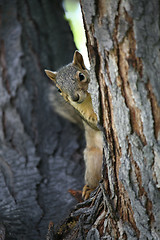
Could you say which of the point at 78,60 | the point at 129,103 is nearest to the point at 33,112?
the point at 78,60

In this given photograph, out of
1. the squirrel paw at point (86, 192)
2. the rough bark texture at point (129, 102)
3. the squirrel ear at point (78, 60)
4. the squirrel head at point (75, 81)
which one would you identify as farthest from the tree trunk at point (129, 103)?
the squirrel ear at point (78, 60)

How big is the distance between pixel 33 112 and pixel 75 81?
128 cm

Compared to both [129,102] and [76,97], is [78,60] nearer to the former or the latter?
[76,97]

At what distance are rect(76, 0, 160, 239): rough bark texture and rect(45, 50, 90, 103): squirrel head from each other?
2.20 ft

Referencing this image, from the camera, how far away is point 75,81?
6.03ft

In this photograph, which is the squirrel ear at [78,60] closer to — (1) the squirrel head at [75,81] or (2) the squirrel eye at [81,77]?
(1) the squirrel head at [75,81]

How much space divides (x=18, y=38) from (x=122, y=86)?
7.74 feet

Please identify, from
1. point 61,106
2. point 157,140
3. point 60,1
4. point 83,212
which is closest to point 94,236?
point 83,212

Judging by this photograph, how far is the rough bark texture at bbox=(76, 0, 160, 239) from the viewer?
93 centimetres

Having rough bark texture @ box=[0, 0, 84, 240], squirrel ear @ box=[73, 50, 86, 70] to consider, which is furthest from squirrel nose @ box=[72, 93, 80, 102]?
rough bark texture @ box=[0, 0, 84, 240]

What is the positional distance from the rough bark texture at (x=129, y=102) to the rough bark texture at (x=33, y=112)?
103cm

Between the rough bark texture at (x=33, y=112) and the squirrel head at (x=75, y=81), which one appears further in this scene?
the rough bark texture at (x=33, y=112)

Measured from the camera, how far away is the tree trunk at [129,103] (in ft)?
3.04

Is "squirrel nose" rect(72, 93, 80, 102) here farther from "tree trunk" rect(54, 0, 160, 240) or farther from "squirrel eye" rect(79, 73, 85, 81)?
"tree trunk" rect(54, 0, 160, 240)
